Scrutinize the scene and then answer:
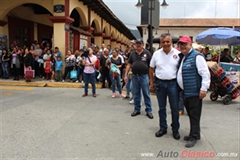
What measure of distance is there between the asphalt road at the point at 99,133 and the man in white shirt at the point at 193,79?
41 centimetres

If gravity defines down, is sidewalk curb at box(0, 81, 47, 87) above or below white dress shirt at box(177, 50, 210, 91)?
below

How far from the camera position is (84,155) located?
352 cm

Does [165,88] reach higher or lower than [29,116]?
higher

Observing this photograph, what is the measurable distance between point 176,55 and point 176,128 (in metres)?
1.35

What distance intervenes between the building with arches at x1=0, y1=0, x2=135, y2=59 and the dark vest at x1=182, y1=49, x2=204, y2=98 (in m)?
8.96

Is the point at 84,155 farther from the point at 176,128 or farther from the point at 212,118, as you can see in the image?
the point at 212,118

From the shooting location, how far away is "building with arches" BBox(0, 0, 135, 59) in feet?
38.5

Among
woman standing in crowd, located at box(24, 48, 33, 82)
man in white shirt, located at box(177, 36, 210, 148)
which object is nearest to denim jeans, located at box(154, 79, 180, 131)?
man in white shirt, located at box(177, 36, 210, 148)

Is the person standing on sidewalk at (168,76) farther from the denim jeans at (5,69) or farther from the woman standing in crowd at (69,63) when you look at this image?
the denim jeans at (5,69)

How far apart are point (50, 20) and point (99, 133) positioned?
910 centimetres

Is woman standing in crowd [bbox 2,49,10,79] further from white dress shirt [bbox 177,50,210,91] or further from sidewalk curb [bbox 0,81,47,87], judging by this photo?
white dress shirt [bbox 177,50,210,91]

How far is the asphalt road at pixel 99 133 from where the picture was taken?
361 centimetres

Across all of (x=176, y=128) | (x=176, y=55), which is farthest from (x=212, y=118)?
(x=176, y=55)

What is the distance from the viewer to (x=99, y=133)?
4.45 meters
